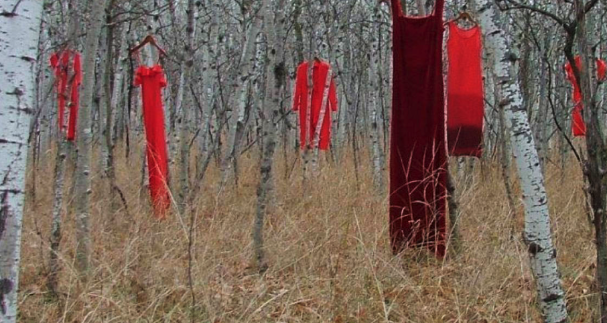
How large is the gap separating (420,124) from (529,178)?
119 centimetres

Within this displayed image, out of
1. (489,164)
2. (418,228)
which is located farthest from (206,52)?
(418,228)

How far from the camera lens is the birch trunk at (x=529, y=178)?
2.23 metres

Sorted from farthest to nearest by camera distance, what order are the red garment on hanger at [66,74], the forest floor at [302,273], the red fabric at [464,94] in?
the red fabric at [464,94] < the red garment on hanger at [66,74] < the forest floor at [302,273]

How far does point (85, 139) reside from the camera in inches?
118

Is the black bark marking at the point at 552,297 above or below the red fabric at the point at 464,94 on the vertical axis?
below

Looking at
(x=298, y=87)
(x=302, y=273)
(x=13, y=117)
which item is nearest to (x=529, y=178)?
(x=302, y=273)

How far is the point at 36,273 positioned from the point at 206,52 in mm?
3292

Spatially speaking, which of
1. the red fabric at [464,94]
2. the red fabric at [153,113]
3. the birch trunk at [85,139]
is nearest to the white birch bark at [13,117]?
the birch trunk at [85,139]

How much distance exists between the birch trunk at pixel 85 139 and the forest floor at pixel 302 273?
0.13 metres

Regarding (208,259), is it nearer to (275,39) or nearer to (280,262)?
(280,262)

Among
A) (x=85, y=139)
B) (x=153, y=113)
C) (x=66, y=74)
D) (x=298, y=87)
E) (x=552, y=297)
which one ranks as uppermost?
(x=298, y=87)

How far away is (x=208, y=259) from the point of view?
354 cm

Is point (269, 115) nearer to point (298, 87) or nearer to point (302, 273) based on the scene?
point (302, 273)

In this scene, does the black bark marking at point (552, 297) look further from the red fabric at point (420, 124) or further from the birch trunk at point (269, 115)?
the birch trunk at point (269, 115)
